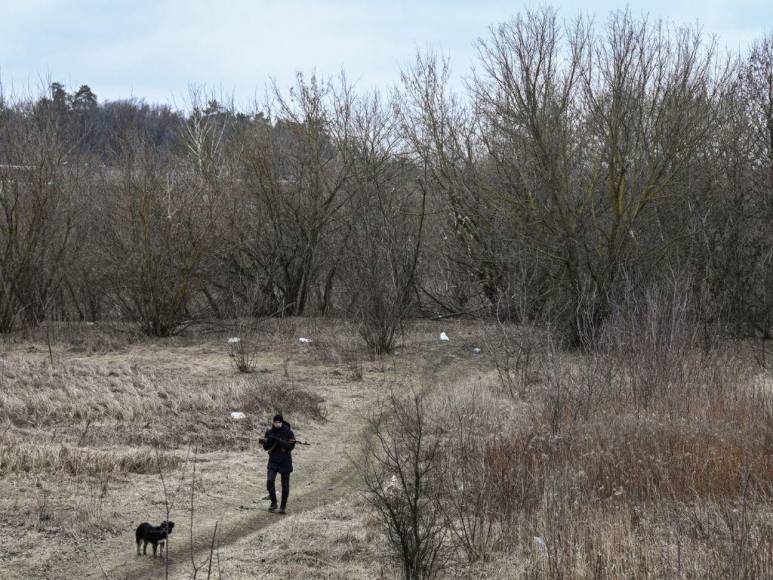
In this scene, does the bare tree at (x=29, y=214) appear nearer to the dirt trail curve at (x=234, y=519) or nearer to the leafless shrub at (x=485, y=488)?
the dirt trail curve at (x=234, y=519)

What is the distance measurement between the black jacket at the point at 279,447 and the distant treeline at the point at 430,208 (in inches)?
342

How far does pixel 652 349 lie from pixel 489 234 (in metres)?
12.3

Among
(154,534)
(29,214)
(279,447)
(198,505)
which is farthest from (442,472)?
(29,214)

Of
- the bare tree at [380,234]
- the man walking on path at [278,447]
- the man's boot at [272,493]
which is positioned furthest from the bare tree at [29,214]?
the man walking on path at [278,447]

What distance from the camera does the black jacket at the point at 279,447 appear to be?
30.1ft

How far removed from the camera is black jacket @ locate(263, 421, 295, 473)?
9164mm

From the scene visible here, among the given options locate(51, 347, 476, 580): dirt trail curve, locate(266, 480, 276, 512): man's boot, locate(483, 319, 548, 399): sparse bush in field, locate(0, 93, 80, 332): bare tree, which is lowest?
locate(51, 347, 476, 580): dirt trail curve

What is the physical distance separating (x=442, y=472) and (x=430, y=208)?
18.7 m

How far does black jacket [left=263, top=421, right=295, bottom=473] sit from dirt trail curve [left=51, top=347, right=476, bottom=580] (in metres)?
0.58

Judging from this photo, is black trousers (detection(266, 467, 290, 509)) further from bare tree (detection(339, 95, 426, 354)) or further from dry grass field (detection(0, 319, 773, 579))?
bare tree (detection(339, 95, 426, 354))

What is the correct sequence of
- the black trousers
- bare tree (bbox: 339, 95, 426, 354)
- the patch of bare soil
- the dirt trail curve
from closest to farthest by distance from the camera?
the dirt trail curve, the patch of bare soil, the black trousers, bare tree (bbox: 339, 95, 426, 354)

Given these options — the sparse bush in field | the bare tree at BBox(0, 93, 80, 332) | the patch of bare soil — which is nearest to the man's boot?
the patch of bare soil

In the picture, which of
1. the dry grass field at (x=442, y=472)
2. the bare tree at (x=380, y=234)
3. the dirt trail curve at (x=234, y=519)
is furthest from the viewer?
the bare tree at (x=380, y=234)

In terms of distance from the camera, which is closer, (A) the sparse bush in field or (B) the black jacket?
(B) the black jacket
